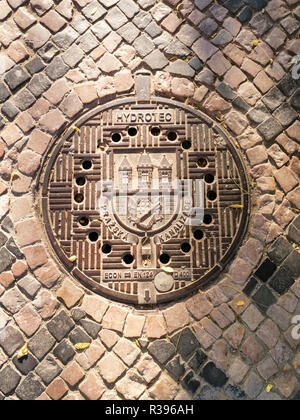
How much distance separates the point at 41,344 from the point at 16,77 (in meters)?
2.28

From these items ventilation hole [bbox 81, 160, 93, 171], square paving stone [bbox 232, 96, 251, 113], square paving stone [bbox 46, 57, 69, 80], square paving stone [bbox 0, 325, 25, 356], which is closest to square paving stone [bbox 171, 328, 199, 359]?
square paving stone [bbox 0, 325, 25, 356]

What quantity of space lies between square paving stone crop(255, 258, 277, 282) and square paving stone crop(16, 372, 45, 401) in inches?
76.1

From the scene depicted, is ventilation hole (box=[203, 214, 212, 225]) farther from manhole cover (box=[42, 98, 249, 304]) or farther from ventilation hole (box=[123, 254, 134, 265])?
ventilation hole (box=[123, 254, 134, 265])

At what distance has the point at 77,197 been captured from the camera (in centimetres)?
313

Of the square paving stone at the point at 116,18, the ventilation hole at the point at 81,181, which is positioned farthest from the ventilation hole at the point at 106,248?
the square paving stone at the point at 116,18

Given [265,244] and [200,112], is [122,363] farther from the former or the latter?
[200,112]

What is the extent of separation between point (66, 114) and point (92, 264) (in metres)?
1.32

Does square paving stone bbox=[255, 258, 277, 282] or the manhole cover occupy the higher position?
the manhole cover

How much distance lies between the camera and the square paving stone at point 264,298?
2973 mm

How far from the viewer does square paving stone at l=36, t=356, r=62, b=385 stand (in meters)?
2.88

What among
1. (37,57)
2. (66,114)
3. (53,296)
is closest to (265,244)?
(53,296)

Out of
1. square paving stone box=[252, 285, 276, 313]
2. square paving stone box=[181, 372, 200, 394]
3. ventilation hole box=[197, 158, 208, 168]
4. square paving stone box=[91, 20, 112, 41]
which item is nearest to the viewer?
square paving stone box=[181, 372, 200, 394]

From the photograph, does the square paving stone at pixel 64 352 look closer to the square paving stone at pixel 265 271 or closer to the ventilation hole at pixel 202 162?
the square paving stone at pixel 265 271

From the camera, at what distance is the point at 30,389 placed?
2.87 metres
